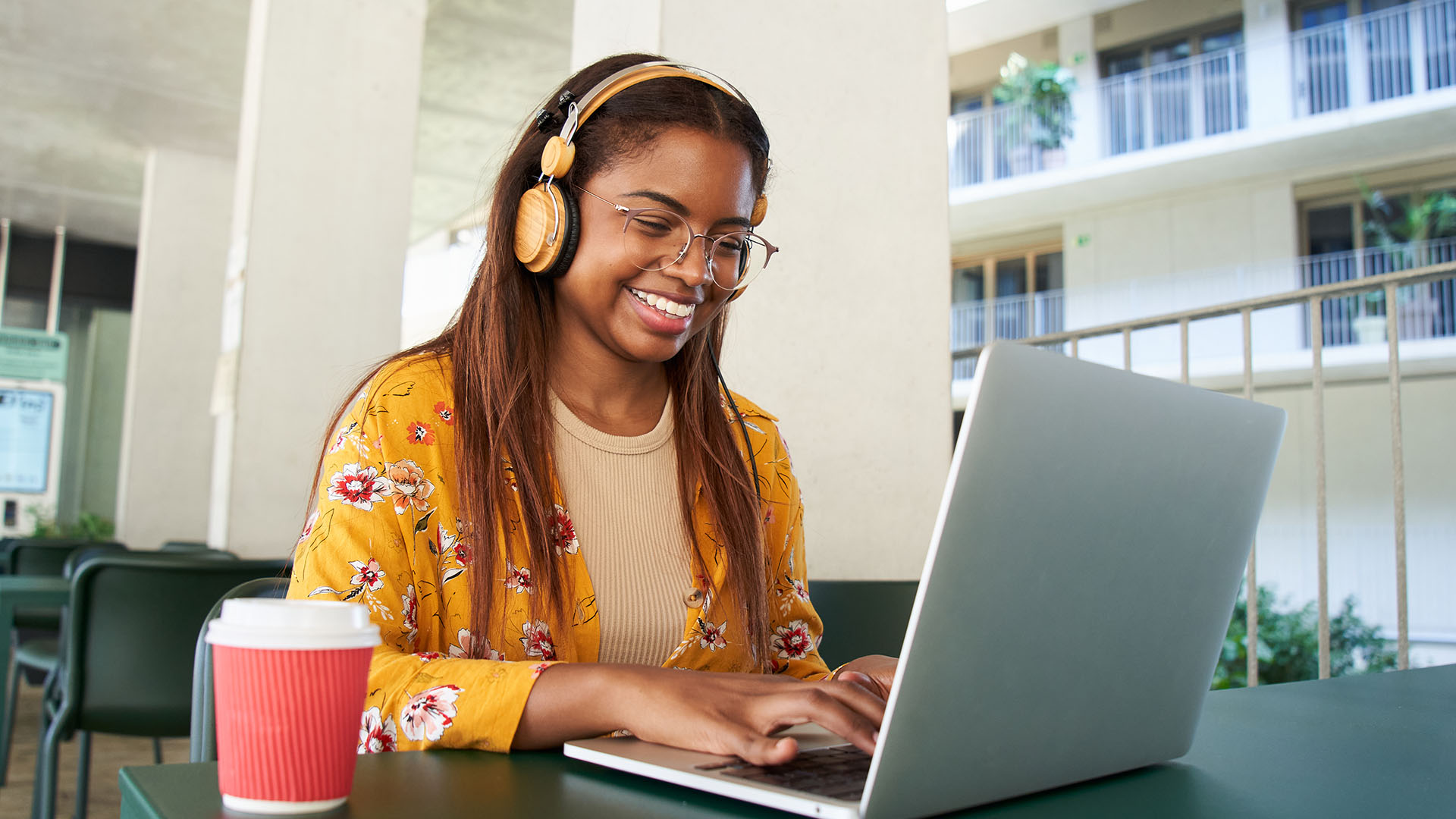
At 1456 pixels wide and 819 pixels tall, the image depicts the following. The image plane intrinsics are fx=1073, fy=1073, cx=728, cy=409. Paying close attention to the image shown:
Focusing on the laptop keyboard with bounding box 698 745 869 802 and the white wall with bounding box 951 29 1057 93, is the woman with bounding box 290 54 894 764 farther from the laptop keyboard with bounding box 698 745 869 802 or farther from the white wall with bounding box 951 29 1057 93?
the white wall with bounding box 951 29 1057 93

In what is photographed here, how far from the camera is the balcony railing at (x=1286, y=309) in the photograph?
9.35 meters

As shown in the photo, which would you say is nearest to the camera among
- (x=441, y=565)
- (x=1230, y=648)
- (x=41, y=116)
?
(x=441, y=565)

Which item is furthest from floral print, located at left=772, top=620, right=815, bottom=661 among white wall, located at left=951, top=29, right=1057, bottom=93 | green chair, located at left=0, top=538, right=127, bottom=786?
white wall, located at left=951, top=29, right=1057, bottom=93

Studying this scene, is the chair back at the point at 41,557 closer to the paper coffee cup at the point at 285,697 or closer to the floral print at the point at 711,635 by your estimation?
the floral print at the point at 711,635

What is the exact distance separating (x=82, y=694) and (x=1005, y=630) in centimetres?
220

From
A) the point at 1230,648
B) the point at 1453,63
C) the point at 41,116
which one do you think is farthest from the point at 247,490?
the point at 1453,63

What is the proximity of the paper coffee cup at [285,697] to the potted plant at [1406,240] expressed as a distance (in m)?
10.2

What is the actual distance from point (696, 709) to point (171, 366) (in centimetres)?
729

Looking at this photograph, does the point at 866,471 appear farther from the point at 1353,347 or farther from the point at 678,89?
the point at 1353,347

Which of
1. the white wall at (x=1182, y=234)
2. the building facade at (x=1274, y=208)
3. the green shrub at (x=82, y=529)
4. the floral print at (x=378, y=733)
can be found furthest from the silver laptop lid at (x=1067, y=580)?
the white wall at (x=1182, y=234)

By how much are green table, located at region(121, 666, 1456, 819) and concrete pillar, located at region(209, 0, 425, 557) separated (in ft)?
9.70

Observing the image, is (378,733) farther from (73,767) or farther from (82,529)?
(82,529)

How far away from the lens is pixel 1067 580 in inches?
23.0

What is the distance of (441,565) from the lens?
3.30ft
